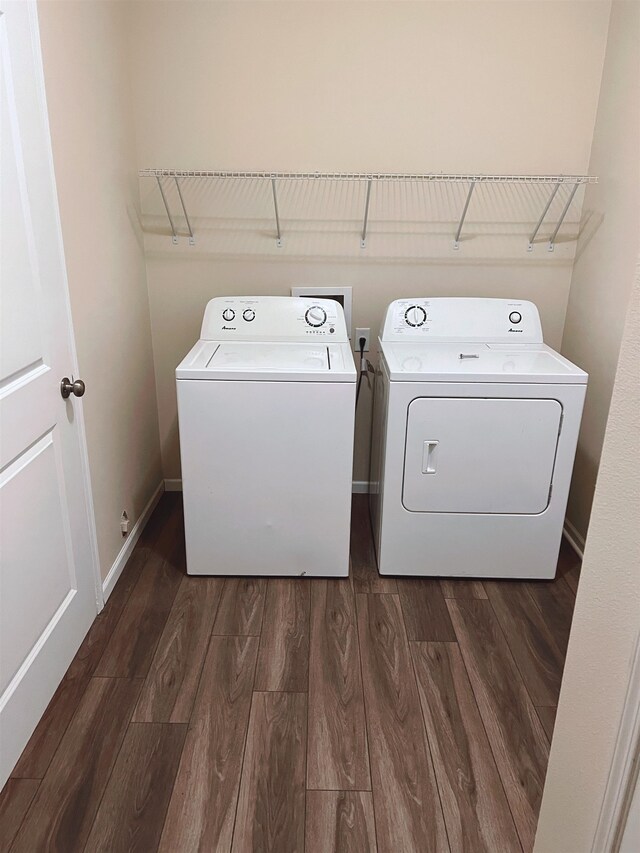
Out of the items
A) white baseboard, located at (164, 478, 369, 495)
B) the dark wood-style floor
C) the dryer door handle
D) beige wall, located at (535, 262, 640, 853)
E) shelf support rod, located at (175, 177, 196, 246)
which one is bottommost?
the dark wood-style floor

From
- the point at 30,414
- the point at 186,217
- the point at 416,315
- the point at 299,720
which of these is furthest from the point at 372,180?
the point at 299,720

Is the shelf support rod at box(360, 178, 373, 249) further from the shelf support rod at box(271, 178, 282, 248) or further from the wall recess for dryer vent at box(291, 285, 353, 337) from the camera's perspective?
the shelf support rod at box(271, 178, 282, 248)

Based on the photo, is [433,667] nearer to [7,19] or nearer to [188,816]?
[188,816]

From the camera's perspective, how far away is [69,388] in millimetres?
1751

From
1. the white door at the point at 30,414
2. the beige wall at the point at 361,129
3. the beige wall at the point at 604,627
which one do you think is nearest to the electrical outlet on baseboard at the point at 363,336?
the beige wall at the point at 361,129

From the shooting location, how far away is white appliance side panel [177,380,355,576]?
6.86 ft

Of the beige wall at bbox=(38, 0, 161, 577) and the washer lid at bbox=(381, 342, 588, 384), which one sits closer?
the beige wall at bbox=(38, 0, 161, 577)

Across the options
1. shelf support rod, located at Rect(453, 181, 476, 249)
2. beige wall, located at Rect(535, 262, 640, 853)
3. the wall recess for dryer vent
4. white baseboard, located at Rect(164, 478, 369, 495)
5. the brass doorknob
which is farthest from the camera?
white baseboard, located at Rect(164, 478, 369, 495)

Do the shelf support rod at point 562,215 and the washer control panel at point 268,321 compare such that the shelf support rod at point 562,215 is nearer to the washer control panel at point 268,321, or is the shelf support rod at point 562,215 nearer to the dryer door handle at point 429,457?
the washer control panel at point 268,321

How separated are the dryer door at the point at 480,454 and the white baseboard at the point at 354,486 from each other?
77 centimetres

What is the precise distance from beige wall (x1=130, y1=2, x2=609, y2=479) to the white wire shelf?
4cm

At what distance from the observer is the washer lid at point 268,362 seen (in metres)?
2.06

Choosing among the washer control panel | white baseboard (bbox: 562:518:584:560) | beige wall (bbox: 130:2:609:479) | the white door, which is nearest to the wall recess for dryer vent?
beige wall (bbox: 130:2:609:479)

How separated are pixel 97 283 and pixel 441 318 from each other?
1.35m
